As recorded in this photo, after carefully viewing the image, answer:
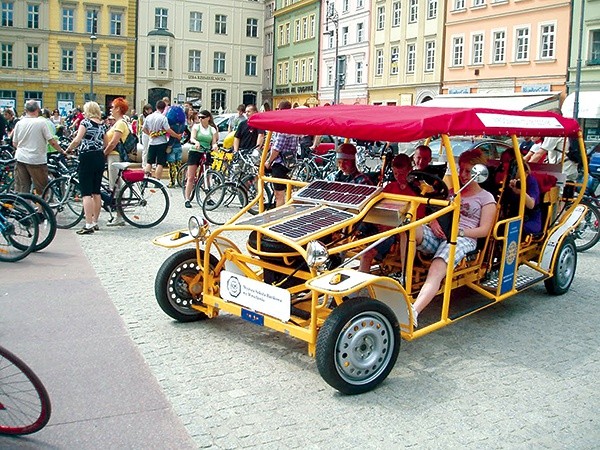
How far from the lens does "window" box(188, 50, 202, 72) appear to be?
68375mm

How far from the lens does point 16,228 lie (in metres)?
8.69

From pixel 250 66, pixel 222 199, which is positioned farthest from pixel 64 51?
pixel 222 199

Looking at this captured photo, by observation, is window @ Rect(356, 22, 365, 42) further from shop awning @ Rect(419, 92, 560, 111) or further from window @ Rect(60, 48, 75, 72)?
window @ Rect(60, 48, 75, 72)

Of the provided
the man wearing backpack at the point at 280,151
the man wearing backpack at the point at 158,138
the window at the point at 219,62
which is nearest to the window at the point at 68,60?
the window at the point at 219,62

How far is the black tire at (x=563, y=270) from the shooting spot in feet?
25.1

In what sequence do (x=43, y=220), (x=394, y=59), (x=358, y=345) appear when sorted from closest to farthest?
1. (x=358, y=345)
2. (x=43, y=220)
3. (x=394, y=59)

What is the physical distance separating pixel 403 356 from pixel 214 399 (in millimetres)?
1585

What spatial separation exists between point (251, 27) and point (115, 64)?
1412cm

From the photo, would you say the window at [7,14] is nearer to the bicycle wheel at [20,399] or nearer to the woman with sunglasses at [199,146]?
the woman with sunglasses at [199,146]

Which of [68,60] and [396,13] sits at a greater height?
[396,13]

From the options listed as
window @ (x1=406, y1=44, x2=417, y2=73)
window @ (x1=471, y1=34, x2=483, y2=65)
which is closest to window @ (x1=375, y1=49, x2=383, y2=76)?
window @ (x1=406, y1=44, x2=417, y2=73)

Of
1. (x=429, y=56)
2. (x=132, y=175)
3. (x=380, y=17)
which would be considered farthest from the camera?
(x=380, y=17)

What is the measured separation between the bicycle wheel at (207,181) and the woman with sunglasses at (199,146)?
273mm

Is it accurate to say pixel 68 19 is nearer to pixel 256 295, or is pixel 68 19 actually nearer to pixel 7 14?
pixel 7 14
